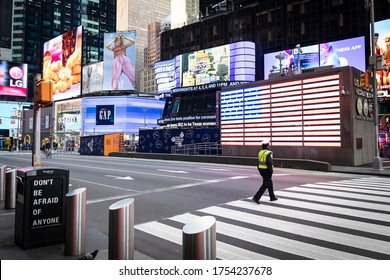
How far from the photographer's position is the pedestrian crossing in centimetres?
508

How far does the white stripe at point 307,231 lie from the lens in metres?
5.33

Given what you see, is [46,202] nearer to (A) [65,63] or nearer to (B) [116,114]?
(B) [116,114]

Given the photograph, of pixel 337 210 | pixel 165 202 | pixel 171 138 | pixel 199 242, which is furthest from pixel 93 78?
pixel 199 242

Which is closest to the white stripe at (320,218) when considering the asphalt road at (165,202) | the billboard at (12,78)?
the asphalt road at (165,202)

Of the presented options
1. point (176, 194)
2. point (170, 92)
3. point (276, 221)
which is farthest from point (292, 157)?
point (170, 92)

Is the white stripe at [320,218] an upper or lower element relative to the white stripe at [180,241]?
upper

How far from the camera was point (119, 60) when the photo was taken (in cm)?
7456

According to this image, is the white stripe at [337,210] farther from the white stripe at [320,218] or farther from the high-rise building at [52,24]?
the high-rise building at [52,24]

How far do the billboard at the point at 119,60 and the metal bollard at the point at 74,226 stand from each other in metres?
72.2

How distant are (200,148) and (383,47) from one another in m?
30.8

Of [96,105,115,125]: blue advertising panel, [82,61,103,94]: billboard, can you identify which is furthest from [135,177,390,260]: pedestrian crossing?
[82,61,103,94]: billboard

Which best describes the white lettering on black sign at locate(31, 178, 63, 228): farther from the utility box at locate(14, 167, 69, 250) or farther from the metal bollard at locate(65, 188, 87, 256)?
the metal bollard at locate(65, 188, 87, 256)

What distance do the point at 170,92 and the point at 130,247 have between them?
57.0 m
